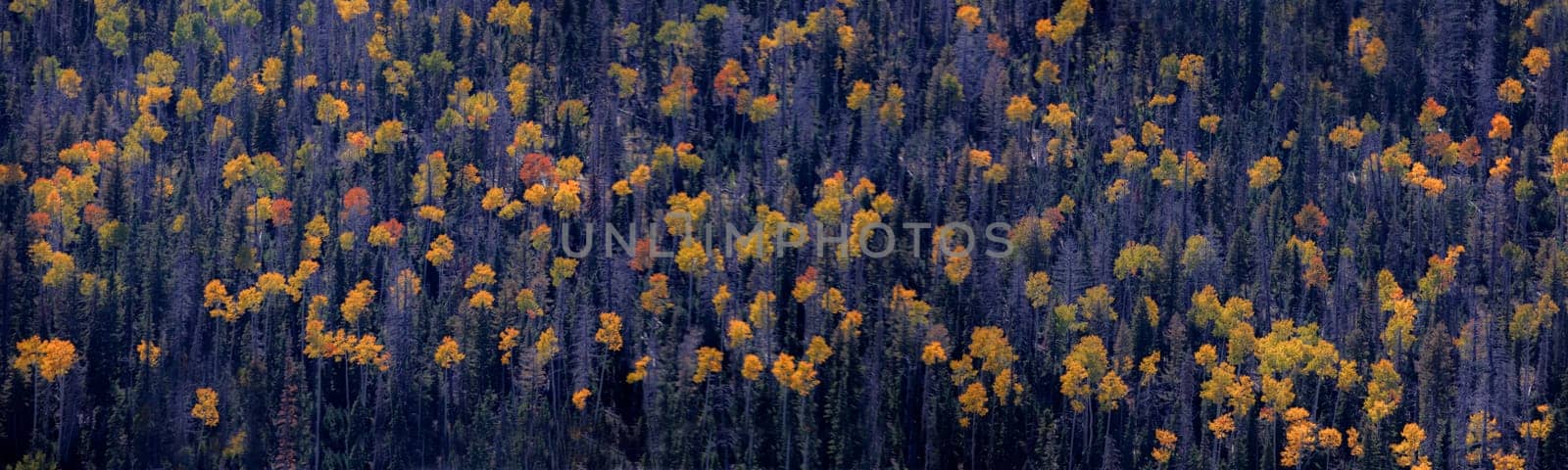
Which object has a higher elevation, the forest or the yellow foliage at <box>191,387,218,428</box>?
the forest

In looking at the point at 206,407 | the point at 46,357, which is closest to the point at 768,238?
the point at 206,407

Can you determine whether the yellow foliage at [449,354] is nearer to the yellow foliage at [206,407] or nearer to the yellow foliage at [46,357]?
the yellow foliage at [206,407]

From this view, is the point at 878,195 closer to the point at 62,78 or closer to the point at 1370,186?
the point at 1370,186

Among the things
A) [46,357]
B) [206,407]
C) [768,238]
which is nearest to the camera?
[206,407]

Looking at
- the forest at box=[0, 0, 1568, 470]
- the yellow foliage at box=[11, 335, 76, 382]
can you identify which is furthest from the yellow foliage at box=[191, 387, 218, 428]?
the yellow foliage at box=[11, 335, 76, 382]

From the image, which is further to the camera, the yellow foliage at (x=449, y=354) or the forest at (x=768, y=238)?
the yellow foliage at (x=449, y=354)

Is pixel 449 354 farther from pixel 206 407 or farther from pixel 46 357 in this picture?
pixel 46 357

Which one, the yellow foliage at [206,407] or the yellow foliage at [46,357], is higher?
the yellow foliage at [46,357]

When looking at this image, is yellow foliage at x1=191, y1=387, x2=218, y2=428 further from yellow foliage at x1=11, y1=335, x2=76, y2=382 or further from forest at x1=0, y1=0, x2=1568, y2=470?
yellow foliage at x1=11, y1=335, x2=76, y2=382

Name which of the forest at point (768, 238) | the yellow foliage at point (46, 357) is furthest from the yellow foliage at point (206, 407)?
the yellow foliage at point (46, 357)
